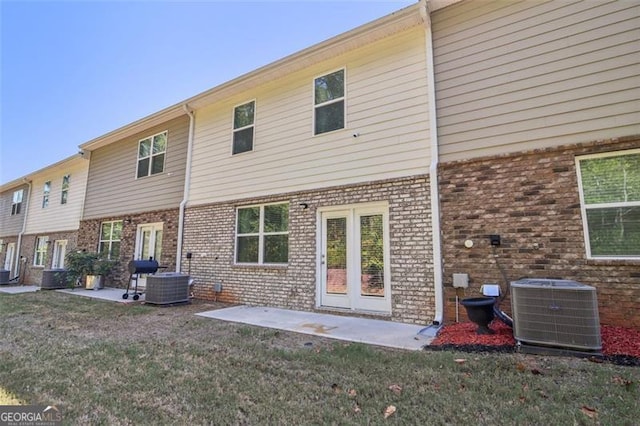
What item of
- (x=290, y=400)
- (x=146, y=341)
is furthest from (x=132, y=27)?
(x=290, y=400)

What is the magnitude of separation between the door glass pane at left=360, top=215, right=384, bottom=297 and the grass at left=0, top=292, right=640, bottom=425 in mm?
1877

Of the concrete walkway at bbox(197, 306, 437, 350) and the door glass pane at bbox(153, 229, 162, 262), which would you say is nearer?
the concrete walkway at bbox(197, 306, 437, 350)

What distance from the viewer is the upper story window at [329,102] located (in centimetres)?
703

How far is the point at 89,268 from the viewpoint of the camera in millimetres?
11195

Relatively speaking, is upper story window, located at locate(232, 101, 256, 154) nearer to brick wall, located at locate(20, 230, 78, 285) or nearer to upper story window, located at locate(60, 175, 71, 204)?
brick wall, located at locate(20, 230, 78, 285)

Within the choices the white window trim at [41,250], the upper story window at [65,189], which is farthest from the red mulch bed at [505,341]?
the white window trim at [41,250]

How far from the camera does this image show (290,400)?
268 centimetres

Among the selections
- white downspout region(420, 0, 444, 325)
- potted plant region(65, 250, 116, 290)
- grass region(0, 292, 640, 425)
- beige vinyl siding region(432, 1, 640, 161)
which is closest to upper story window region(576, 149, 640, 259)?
beige vinyl siding region(432, 1, 640, 161)

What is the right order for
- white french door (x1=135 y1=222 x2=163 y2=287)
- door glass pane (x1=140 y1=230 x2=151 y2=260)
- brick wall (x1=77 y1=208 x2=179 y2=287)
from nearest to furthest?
brick wall (x1=77 y1=208 x2=179 y2=287) < white french door (x1=135 y1=222 x2=163 y2=287) < door glass pane (x1=140 y1=230 x2=151 y2=260)

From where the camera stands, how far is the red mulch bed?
3.47m

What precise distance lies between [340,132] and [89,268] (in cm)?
1038

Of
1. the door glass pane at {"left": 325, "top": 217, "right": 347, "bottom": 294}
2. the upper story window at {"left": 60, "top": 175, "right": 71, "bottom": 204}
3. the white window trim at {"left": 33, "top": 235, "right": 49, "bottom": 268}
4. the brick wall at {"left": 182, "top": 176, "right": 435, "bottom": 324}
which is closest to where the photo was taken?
the brick wall at {"left": 182, "top": 176, "right": 435, "bottom": 324}

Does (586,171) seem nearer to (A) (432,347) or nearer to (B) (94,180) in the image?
(A) (432,347)
